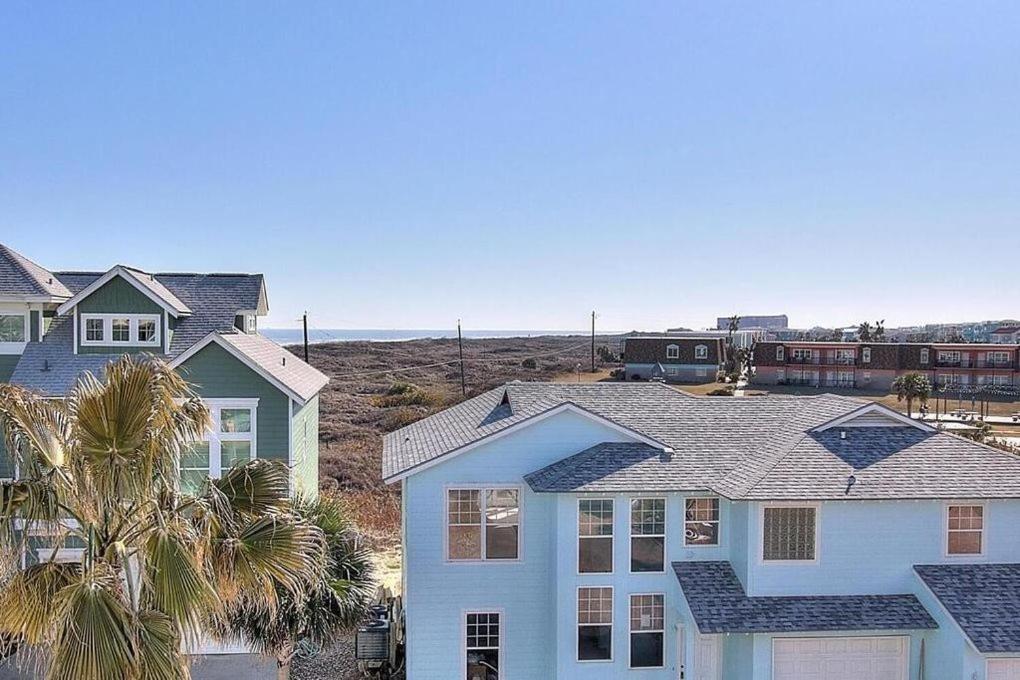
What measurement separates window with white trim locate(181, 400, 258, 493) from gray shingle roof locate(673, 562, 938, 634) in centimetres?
913

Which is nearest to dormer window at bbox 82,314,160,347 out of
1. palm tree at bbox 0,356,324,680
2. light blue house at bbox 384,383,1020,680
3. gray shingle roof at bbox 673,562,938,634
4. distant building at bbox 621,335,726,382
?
light blue house at bbox 384,383,1020,680

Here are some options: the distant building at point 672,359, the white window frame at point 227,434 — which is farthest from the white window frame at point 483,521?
the distant building at point 672,359

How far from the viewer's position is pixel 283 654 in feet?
43.1

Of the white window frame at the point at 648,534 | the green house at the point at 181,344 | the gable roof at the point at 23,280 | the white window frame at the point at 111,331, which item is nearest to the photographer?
the white window frame at the point at 648,534

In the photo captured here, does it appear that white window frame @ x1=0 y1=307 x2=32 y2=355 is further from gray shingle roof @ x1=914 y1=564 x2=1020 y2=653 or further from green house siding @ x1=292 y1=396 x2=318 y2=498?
gray shingle roof @ x1=914 y1=564 x2=1020 y2=653

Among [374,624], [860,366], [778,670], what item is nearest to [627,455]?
[778,670]

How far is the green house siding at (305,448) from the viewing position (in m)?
16.0

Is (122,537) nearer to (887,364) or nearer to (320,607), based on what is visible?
(320,607)

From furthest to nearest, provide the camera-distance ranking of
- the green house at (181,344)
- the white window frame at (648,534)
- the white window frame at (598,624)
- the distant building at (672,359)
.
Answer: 1. the distant building at (672,359)
2. the green house at (181,344)
3. the white window frame at (648,534)
4. the white window frame at (598,624)

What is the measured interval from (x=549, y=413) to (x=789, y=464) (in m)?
4.64

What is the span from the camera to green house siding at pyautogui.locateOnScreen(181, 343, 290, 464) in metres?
15.1

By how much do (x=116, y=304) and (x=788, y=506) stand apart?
14702mm

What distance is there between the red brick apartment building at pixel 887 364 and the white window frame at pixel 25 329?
6885cm

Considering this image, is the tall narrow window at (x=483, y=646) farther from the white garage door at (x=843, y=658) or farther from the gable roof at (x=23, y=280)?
the gable roof at (x=23, y=280)
